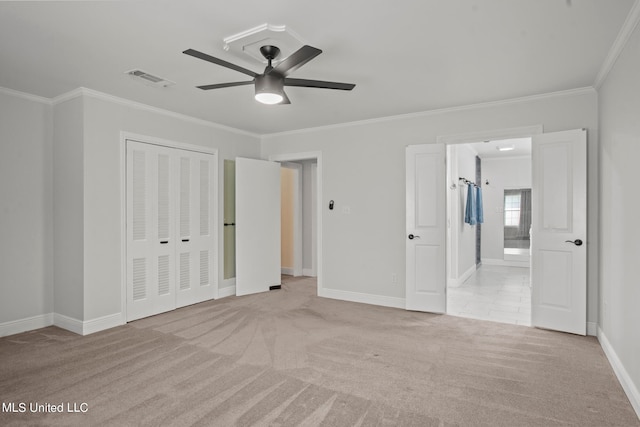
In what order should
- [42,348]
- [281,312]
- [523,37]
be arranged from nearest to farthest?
[523,37] → [42,348] → [281,312]

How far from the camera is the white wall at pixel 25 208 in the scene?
3.79 metres

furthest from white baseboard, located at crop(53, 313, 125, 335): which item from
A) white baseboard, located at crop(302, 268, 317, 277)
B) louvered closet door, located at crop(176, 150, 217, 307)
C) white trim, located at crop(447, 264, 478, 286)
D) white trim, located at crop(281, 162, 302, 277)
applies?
white trim, located at crop(447, 264, 478, 286)

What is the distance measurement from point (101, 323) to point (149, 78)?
2608 millimetres

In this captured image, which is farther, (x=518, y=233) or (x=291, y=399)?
(x=518, y=233)

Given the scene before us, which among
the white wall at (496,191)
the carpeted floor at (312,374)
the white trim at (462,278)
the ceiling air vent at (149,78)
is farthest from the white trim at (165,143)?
the white wall at (496,191)

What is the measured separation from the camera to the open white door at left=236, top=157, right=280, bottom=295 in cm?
548

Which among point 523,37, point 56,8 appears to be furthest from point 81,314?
point 523,37

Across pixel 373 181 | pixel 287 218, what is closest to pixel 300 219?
pixel 287 218

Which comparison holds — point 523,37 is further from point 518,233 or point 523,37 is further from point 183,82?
Answer: point 518,233

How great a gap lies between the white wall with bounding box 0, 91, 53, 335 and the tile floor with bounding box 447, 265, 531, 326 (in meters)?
4.82

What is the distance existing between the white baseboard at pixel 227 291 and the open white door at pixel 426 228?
2582 millimetres

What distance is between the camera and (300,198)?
723 centimetres

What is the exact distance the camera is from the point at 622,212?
2.76 m

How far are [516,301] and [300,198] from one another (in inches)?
160
